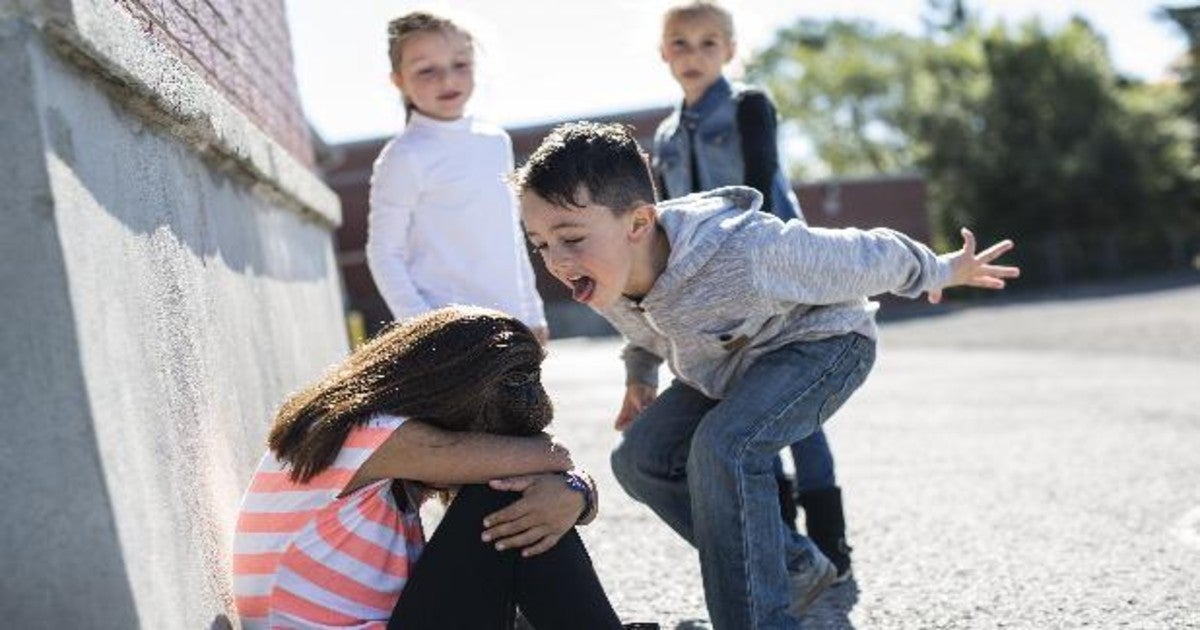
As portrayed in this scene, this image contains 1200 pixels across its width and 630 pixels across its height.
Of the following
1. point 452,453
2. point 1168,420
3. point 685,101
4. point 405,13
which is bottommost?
point 1168,420

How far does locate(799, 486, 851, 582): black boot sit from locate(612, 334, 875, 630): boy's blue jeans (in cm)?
76

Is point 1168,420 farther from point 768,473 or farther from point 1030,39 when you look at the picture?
point 1030,39

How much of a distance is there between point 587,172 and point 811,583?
1320 mm

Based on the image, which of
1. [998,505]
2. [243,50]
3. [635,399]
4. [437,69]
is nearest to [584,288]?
[635,399]

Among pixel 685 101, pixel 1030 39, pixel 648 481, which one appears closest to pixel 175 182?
pixel 648 481

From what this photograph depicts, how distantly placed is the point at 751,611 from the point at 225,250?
1.65m

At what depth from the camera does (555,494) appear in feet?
9.48

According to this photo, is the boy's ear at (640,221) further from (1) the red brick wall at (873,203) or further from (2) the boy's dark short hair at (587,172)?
(1) the red brick wall at (873,203)

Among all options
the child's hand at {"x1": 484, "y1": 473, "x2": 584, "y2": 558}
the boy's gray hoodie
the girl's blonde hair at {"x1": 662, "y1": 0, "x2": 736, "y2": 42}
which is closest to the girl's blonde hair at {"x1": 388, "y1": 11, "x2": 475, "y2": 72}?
the girl's blonde hair at {"x1": 662, "y1": 0, "x2": 736, "y2": 42}

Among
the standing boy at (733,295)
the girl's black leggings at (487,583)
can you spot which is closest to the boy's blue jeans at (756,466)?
the standing boy at (733,295)

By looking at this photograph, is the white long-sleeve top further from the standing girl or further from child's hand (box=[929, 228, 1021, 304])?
child's hand (box=[929, 228, 1021, 304])

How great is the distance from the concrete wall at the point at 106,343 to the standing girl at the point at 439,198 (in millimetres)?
1086

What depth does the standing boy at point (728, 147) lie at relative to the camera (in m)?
4.65

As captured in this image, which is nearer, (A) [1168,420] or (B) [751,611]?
(B) [751,611]
